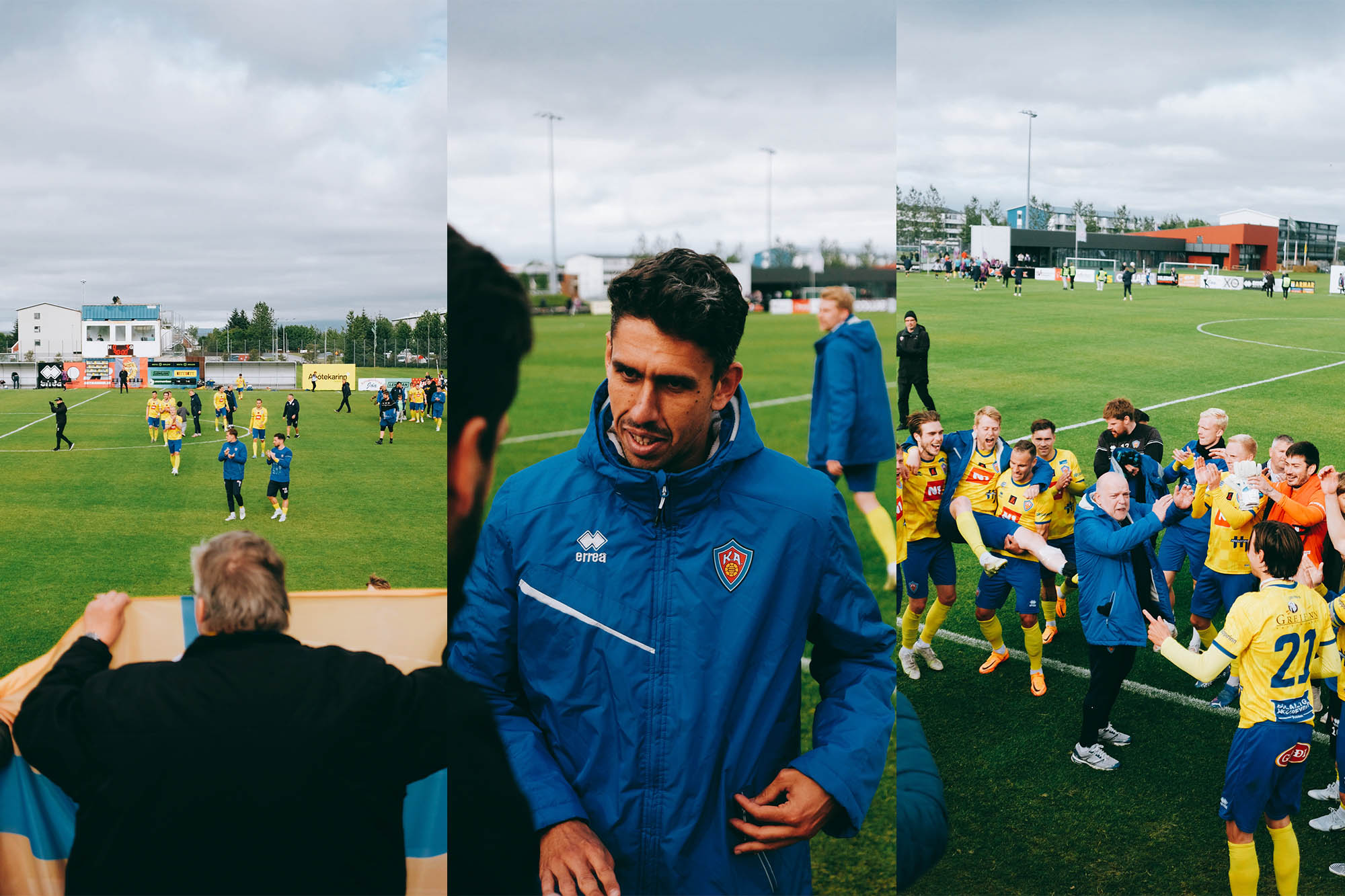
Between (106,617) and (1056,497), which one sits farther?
(1056,497)

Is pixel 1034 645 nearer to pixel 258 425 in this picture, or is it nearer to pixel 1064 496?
pixel 1064 496

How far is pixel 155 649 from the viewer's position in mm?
2555

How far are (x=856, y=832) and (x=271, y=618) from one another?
3.91 ft

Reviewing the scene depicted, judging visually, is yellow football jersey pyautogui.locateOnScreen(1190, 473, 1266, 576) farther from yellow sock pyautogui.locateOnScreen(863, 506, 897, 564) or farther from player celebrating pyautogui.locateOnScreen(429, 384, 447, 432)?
yellow sock pyautogui.locateOnScreen(863, 506, 897, 564)

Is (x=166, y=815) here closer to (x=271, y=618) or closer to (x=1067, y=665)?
(x=271, y=618)

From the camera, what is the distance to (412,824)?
218cm

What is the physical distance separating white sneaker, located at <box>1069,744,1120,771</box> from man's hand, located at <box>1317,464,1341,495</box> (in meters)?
1.90

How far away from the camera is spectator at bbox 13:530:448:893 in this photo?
1768 mm

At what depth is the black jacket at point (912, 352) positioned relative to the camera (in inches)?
419

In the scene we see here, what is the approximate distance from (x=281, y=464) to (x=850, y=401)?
14085mm

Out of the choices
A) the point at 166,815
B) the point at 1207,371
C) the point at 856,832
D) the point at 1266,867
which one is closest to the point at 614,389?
the point at 856,832

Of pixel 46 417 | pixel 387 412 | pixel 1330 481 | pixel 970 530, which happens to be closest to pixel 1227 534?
pixel 1330 481

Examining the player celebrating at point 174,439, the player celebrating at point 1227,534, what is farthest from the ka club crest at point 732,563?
the player celebrating at point 174,439

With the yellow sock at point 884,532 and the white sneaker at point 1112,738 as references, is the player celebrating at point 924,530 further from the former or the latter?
the yellow sock at point 884,532
